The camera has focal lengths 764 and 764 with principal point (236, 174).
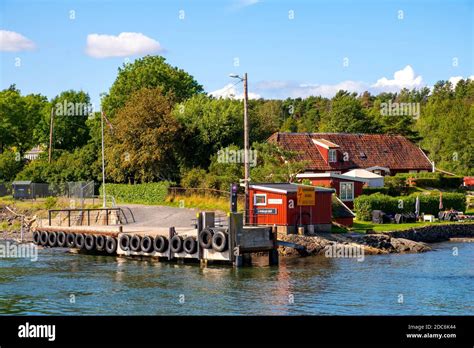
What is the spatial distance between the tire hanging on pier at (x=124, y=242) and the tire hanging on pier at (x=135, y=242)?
436 millimetres

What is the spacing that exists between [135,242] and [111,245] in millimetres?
2631

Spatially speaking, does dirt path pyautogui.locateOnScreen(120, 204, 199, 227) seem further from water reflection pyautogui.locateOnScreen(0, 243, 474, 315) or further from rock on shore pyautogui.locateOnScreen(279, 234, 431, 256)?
rock on shore pyautogui.locateOnScreen(279, 234, 431, 256)

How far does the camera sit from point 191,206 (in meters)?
57.5

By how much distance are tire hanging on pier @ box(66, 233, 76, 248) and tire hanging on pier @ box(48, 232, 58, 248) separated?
125 cm

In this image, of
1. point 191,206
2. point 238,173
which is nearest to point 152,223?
point 191,206

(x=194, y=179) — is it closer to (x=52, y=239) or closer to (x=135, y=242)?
(x=52, y=239)

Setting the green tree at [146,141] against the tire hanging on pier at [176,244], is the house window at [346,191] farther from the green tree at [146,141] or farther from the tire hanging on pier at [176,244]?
the tire hanging on pier at [176,244]

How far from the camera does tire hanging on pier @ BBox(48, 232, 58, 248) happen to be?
161 ft

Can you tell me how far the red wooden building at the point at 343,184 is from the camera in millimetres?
56438

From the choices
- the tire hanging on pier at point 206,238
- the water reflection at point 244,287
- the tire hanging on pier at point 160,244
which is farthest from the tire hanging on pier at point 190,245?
the tire hanging on pier at point 160,244

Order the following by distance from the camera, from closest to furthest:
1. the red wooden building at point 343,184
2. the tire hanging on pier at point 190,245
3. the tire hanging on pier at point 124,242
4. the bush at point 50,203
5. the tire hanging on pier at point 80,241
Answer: the tire hanging on pier at point 190,245 < the tire hanging on pier at point 124,242 < the tire hanging on pier at point 80,241 < the red wooden building at point 343,184 < the bush at point 50,203

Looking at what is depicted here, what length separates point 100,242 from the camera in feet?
150

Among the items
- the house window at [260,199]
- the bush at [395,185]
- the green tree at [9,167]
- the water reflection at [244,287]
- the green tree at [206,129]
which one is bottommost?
the water reflection at [244,287]

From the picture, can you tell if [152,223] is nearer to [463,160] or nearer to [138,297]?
[138,297]
